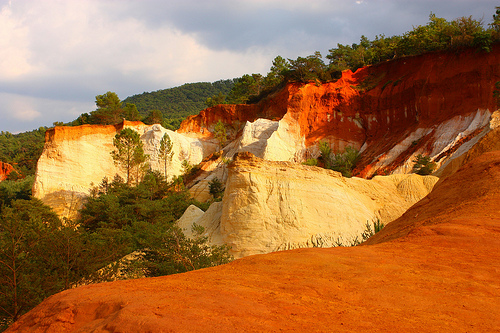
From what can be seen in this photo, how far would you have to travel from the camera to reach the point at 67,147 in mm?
36719

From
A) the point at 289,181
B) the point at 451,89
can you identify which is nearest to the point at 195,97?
the point at 451,89

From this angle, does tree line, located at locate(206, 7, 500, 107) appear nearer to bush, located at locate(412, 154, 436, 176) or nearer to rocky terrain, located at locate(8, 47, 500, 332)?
rocky terrain, located at locate(8, 47, 500, 332)

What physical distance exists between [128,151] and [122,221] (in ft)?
52.0

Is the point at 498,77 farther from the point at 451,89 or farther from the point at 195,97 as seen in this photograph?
the point at 195,97

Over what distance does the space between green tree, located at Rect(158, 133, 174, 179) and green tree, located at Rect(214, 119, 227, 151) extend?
250 inches

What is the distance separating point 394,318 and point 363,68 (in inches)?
1794

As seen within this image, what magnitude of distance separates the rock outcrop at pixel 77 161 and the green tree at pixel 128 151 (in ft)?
5.47

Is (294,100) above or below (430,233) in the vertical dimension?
above

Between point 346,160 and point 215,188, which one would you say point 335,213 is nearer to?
point 215,188

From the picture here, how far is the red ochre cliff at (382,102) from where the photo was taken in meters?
34.0

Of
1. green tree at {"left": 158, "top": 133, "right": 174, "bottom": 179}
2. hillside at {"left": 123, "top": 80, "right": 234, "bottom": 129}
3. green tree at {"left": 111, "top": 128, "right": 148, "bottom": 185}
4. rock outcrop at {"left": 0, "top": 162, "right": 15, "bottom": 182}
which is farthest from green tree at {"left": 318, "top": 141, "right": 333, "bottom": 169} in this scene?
hillside at {"left": 123, "top": 80, "right": 234, "bottom": 129}

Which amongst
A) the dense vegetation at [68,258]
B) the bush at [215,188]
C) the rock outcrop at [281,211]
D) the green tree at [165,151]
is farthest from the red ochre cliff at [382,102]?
the dense vegetation at [68,258]

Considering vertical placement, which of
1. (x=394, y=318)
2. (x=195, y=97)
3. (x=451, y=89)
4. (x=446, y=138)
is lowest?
(x=394, y=318)

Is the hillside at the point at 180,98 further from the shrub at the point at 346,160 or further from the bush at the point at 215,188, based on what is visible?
the shrub at the point at 346,160
